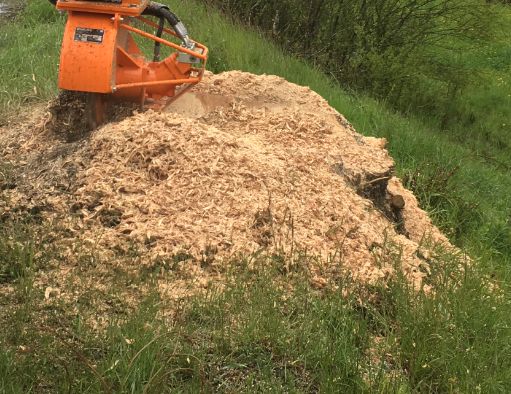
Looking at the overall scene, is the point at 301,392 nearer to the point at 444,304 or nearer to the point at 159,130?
the point at 444,304

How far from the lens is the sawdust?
3.60 m

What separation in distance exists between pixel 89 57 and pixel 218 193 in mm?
1124

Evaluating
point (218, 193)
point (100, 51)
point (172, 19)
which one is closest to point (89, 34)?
point (100, 51)

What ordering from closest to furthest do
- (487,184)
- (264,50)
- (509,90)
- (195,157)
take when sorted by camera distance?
(195,157) < (487,184) < (264,50) < (509,90)

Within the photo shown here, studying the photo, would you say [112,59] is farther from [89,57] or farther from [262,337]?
[262,337]

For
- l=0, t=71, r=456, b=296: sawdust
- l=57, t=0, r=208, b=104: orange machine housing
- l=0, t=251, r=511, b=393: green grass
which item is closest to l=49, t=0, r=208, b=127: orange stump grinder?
l=57, t=0, r=208, b=104: orange machine housing

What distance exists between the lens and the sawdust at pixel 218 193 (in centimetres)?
360

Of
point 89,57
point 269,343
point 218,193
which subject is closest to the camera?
point 269,343

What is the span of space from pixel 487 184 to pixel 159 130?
459 centimetres

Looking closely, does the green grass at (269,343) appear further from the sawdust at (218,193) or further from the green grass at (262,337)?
the sawdust at (218,193)

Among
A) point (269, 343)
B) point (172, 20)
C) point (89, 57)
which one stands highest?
point (172, 20)

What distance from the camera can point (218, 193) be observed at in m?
3.91

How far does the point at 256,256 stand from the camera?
11.4 feet

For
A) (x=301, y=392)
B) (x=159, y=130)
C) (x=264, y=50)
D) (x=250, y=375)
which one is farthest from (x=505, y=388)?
(x=264, y=50)
